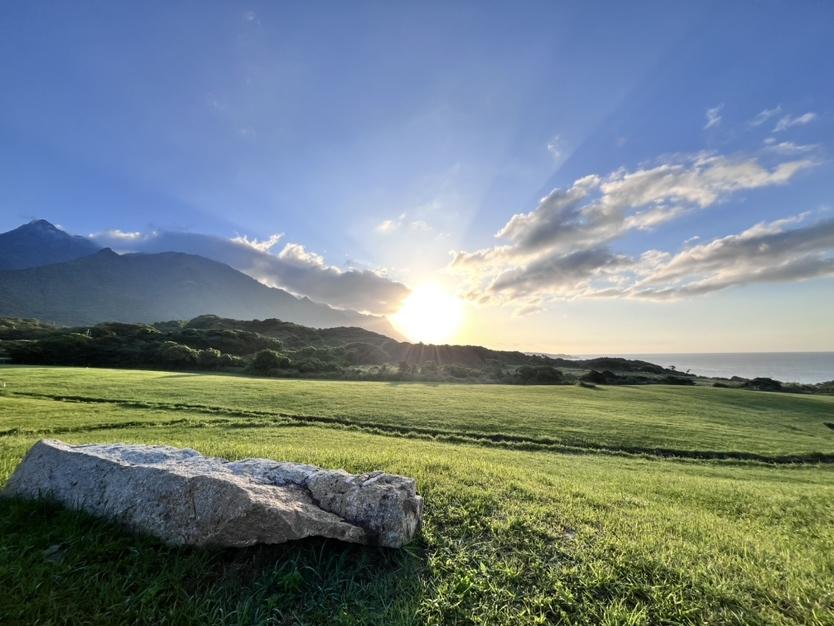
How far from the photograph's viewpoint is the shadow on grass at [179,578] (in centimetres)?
396

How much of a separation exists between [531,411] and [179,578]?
102ft

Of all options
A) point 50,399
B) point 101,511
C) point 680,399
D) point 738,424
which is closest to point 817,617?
point 101,511

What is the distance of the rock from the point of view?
189 inches

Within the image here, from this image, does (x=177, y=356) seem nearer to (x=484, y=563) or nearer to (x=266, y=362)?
(x=266, y=362)

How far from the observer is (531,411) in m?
32.4

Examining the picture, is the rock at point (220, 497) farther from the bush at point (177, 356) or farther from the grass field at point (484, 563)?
the bush at point (177, 356)

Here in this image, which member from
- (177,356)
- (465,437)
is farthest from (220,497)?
(177,356)

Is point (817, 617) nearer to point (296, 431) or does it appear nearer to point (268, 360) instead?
point (296, 431)

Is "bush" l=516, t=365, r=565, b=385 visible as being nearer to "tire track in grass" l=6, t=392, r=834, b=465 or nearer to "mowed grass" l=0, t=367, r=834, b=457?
"mowed grass" l=0, t=367, r=834, b=457

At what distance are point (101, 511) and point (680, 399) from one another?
175 feet

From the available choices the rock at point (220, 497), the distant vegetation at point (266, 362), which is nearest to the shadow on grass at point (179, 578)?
the rock at point (220, 497)

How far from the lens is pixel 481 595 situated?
4.68 metres

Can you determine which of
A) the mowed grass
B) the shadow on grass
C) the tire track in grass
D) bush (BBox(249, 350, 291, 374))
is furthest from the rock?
bush (BBox(249, 350, 291, 374))

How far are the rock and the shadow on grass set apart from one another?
0.23 metres
